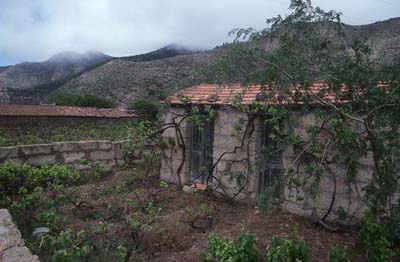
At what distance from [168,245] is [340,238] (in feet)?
7.91

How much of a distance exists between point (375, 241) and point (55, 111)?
2670 centimetres

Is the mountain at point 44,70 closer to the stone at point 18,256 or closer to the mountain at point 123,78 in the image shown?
the mountain at point 123,78

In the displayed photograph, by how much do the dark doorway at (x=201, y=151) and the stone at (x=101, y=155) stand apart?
269 cm

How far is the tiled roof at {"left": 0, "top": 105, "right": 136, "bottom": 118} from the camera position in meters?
26.1

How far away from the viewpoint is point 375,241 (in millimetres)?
4246

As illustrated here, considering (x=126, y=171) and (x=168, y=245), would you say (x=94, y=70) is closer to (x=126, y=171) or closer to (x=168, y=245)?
(x=126, y=171)

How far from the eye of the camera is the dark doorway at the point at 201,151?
25.7 ft

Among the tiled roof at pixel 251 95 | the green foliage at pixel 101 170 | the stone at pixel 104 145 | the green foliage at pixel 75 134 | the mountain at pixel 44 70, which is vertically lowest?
the green foliage at pixel 75 134

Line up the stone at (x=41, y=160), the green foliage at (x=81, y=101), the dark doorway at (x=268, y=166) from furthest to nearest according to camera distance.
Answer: the green foliage at (x=81, y=101) → the stone at (x=41, y=160) → the dark doorway at (x=268, y=166)

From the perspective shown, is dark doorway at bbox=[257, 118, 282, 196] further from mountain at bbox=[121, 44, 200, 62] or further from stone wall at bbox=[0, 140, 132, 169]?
mountain at bbox=[121, 44, 200, 62]

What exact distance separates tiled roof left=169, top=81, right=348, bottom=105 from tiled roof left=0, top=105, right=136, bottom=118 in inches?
826

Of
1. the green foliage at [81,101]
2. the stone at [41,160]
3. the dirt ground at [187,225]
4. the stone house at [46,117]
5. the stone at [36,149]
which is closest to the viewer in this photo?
the dirt ground at [187,225]

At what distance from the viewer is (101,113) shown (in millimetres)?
29578

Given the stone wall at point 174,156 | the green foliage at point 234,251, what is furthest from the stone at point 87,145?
the green foliage at point 234,251
